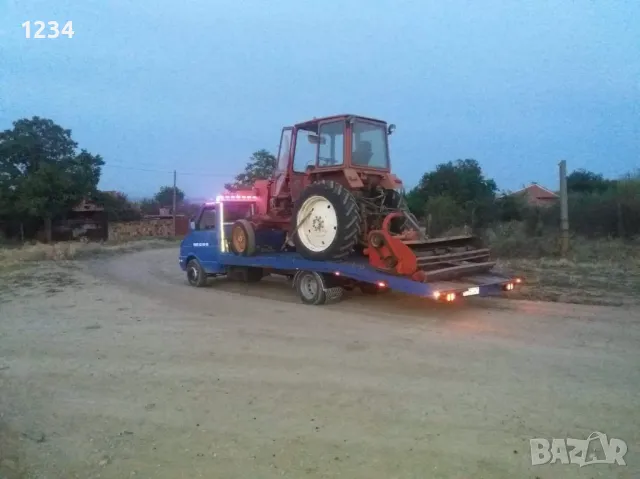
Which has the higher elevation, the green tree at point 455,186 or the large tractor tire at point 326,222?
the green tree at point 455,186

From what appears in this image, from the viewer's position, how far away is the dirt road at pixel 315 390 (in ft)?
14.0

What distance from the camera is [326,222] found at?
10.9 metres

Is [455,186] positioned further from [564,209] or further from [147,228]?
[147,228]

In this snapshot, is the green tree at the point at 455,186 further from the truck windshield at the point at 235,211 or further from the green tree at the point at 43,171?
the green tree at the point at 43,171

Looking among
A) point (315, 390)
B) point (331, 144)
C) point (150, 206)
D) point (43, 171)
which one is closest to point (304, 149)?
point (331, 144)

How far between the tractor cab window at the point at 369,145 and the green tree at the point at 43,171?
98.1 ft

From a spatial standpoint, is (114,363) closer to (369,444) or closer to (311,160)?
(369,444)

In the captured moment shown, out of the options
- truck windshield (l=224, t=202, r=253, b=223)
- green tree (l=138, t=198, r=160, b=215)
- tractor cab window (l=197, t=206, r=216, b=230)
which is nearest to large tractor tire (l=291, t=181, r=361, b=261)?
truck windshield (l=224, t=202, r=253, b=223)

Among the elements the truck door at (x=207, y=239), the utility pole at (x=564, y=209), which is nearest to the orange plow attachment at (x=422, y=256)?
the truck door at (x=207, y=239)

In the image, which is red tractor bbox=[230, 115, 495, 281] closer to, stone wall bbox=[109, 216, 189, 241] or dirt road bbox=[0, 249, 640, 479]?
dirt road bbox=[0, 249, 640, 479]

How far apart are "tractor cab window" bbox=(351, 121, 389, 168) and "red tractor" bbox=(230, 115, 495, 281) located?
0.02 m

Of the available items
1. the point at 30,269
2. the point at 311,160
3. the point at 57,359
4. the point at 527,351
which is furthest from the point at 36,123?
the point at 527,351

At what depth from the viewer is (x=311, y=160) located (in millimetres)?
12016

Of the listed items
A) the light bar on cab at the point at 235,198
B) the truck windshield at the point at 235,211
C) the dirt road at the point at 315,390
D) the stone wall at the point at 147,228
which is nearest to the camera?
the dirt road at the point at 315,390
